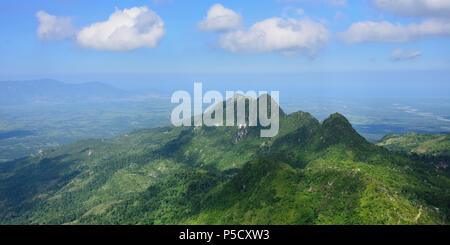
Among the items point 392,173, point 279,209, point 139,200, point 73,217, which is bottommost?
point 73,217

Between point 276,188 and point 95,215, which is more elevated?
point 276,188

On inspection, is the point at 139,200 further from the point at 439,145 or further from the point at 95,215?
the point at 439,145

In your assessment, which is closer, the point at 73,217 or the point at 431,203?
the point at 431,203

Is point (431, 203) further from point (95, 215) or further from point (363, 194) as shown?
point (95, 215)

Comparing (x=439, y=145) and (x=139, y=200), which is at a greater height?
(x=439, y=145)

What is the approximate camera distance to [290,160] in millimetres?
151500
